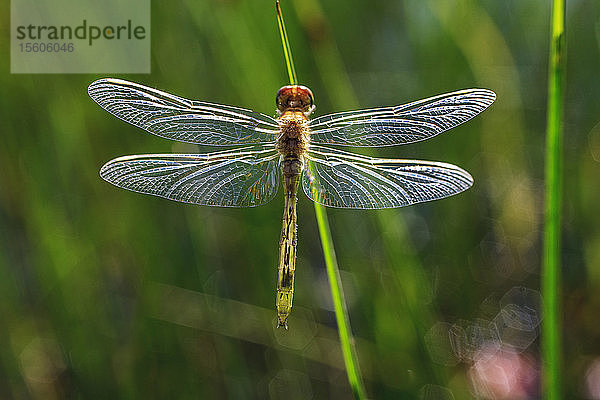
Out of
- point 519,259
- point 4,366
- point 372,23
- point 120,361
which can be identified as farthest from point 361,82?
point 4,366

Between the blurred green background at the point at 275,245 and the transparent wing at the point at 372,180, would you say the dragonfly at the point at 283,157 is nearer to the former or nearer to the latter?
the transparent wing at the point at 372,180

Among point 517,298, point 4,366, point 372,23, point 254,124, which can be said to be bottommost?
point 4,366

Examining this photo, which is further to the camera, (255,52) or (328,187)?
(255,52)

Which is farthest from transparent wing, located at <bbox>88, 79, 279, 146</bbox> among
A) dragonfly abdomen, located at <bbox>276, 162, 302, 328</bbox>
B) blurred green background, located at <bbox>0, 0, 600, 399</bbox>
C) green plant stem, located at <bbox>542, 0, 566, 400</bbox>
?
green plant stem, located at <bbox>542, 0, 566, 400</bbox>

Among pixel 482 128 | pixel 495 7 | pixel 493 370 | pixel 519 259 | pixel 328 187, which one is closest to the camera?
pixel 328 187

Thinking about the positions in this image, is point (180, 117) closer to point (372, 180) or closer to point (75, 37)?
point (372, 180)

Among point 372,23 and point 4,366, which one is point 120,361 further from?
point 372,23

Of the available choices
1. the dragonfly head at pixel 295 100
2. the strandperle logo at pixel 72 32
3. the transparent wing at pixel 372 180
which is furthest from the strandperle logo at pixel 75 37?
the transparent wing at pixel 372 180
